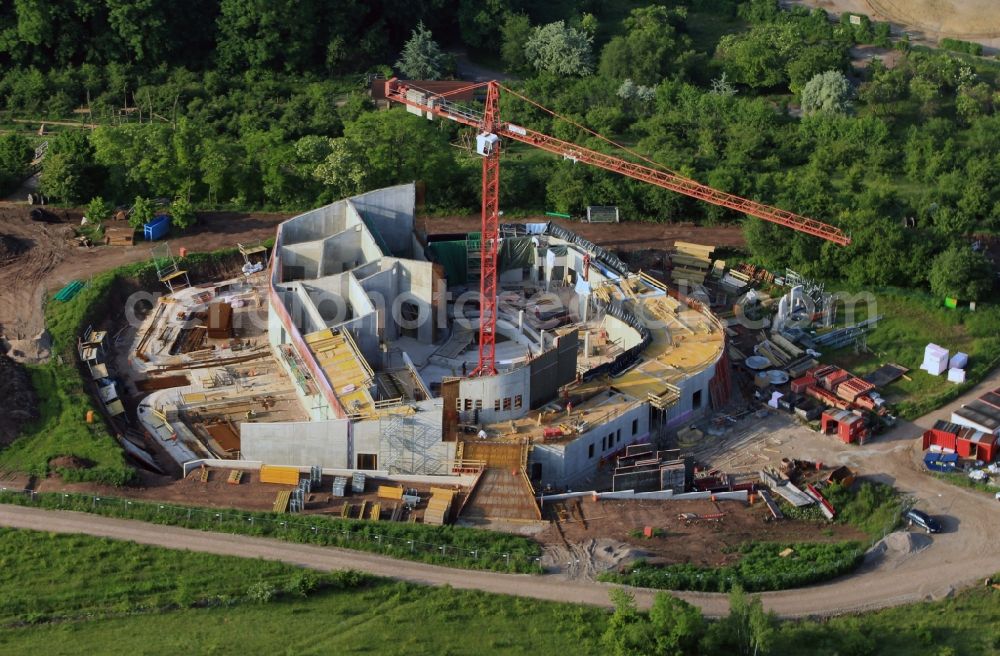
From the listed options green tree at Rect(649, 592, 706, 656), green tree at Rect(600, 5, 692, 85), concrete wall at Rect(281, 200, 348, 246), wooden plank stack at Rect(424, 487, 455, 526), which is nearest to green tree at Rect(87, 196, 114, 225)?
concrete wall at Rect(281, 200, 348, 246)

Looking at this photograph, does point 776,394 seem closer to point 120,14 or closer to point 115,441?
point 115,441

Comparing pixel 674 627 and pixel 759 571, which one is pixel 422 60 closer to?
pixel 759 571

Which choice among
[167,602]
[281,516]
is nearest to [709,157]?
[281,516]

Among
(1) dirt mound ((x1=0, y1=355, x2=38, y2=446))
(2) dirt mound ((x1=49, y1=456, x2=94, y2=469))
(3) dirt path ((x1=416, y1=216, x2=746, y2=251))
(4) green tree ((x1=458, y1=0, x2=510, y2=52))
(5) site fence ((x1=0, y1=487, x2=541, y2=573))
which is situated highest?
(4) green tree ((x1=458, y1=0, x2=510, y2=52))

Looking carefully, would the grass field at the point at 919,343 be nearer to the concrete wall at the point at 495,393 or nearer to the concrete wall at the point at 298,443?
the concrete wall at the point at 495,393

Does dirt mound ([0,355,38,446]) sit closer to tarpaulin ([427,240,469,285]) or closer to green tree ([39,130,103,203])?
green tree ([39,130,103,203])

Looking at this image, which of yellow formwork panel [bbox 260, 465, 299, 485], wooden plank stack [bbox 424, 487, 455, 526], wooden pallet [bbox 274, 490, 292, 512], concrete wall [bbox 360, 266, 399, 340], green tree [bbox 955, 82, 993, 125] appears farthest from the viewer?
green tree [bbox 955, 82, 993, 125]

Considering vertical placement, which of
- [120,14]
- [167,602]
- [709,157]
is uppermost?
[120,14]
